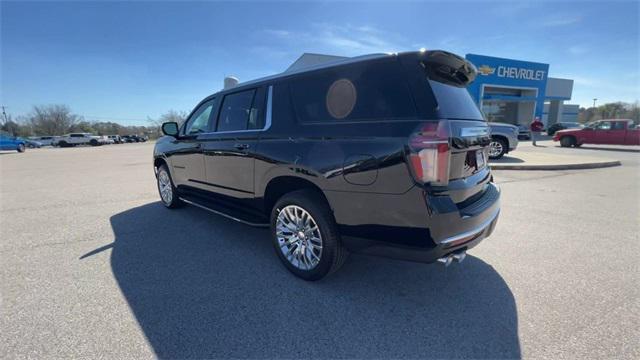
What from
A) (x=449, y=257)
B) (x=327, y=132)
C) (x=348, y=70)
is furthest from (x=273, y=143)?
(x=449, y=257)

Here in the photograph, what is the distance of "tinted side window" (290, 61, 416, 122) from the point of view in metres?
2.33

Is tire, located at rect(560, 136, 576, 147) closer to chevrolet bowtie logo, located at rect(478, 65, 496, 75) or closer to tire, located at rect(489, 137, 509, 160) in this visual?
chevrolet bowtie logo, located at rect(478, 65, 496, 75)

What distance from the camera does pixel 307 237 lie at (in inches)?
113

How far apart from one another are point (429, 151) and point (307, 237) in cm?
137

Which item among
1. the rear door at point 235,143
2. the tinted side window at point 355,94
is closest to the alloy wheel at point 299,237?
the rear door at point 235,143

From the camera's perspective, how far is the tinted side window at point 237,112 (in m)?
3.55

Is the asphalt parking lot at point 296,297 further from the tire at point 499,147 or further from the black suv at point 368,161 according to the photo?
the tire at point 499,147

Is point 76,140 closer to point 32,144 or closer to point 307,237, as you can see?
point 32,144

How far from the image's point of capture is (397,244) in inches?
92.4

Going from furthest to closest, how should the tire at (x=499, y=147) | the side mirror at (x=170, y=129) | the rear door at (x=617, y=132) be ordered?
the rear door at (x=617, y=132)
the tire at (x=499, y=147)
the side mirror at (x=170, y=129)

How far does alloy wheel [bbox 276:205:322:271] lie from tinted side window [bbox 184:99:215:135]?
80.7 inches

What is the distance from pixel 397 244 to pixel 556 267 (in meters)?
2.06

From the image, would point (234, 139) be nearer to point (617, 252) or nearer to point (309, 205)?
point (309, 205)

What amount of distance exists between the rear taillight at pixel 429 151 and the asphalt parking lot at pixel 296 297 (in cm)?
114
